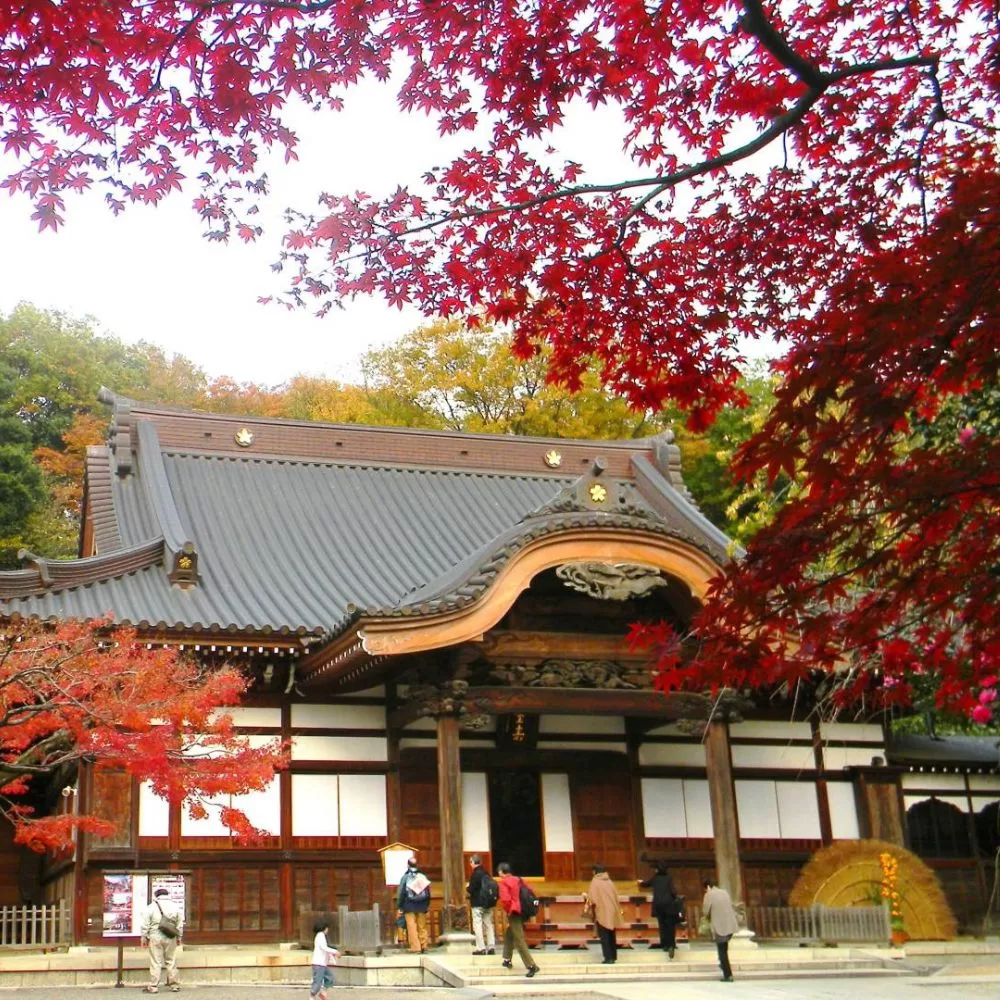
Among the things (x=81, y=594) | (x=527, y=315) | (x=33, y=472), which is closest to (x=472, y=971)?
(x=81, y=594)

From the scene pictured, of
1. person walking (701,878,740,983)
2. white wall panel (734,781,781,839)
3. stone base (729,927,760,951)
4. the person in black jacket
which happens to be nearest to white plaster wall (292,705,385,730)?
the person in black jacket

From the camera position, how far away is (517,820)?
63.2ft

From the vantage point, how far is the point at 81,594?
18000 millimetres

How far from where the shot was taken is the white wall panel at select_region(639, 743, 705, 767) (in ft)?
65.6

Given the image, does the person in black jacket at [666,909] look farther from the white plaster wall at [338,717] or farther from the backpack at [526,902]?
the white plaster wall at [338,717]

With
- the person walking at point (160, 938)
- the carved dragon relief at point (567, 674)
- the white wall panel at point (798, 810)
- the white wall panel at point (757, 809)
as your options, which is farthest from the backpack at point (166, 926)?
the white wall panel at point (798, 810)

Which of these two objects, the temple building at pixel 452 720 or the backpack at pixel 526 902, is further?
the temple building at pixel 452 720

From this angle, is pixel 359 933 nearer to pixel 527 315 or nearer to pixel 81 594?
pixel 81 594

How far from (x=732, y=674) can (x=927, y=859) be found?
15815 mm

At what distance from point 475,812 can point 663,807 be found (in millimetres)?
2866

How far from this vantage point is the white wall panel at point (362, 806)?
18.0 m

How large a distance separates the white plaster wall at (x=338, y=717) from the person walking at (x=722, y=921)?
17.2 ft

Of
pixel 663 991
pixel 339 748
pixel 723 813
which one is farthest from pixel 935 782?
pixel 339 748

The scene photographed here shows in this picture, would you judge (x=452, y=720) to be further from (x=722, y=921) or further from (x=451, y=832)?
(x=722, y=921)
